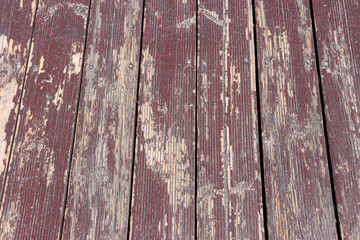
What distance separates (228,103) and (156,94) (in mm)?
298

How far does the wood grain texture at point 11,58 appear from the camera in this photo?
1419mm

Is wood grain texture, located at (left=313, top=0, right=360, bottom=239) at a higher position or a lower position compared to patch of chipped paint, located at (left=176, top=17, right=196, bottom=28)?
lower

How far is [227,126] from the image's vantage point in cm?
143

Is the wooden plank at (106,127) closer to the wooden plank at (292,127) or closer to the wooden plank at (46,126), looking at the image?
the wooden plank at (46,126)

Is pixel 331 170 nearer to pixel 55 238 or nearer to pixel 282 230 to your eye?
pixel 282 230

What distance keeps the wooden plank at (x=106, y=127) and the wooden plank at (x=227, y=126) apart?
11.3 inches

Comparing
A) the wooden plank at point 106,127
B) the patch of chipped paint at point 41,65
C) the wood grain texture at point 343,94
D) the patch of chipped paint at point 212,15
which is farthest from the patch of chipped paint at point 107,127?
the wood grain texture at point 343,94

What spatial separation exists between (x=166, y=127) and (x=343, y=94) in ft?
2.41

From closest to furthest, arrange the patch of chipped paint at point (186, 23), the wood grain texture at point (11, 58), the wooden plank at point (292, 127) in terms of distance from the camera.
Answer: the wooden plank at point (292, 127), the wood grain texture at point (11, 58), the patch of chipped paint at point (186, 23)

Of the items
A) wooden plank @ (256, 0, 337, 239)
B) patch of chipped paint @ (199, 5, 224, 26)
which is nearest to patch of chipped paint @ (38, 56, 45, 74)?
patch of chipped paint @ (199, 5, 224, 26)

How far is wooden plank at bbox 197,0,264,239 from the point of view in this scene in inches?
52.1

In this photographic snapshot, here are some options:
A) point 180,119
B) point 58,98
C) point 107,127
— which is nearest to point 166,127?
point 180,119

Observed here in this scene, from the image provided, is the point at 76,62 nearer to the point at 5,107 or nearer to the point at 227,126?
the point at 5,107

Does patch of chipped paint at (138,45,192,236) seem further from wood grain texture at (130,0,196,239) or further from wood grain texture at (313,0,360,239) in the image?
wood grain texture at (313,0,360,239)
